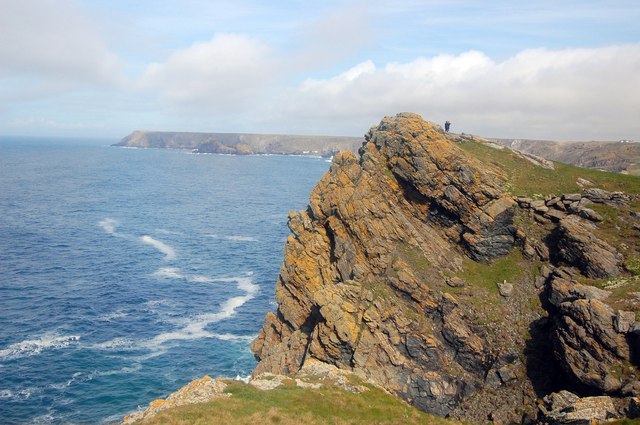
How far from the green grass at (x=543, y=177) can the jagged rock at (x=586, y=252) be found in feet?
35.0

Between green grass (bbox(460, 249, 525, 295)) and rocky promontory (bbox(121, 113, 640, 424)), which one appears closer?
rocky promontory (bbox(121, 113, 640, 424))

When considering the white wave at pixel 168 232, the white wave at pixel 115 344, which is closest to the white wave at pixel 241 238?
the white wave at pixel 168 232

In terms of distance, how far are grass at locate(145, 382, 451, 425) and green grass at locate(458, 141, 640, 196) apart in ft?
115

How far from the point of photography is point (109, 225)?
12225 cm

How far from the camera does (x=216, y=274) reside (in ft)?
293

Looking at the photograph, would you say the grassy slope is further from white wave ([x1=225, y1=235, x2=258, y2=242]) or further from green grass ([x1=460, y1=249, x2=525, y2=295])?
white wave ([x1=225, y1=235, x2=258, y2=242])

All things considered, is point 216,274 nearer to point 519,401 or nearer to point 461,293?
point 461,293

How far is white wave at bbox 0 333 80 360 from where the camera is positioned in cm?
5628

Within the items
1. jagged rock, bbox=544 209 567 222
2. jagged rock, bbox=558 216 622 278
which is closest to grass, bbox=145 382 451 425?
jagged rock, bbox=558 216 622 278

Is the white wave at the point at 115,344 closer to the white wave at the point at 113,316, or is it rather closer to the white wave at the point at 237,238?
the white wave at the point at 113,316

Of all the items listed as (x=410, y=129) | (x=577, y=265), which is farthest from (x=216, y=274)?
(x=577, y=265)

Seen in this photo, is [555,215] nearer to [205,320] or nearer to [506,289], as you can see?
[506,289]

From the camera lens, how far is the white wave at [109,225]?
117m

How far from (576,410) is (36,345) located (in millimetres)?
62648
